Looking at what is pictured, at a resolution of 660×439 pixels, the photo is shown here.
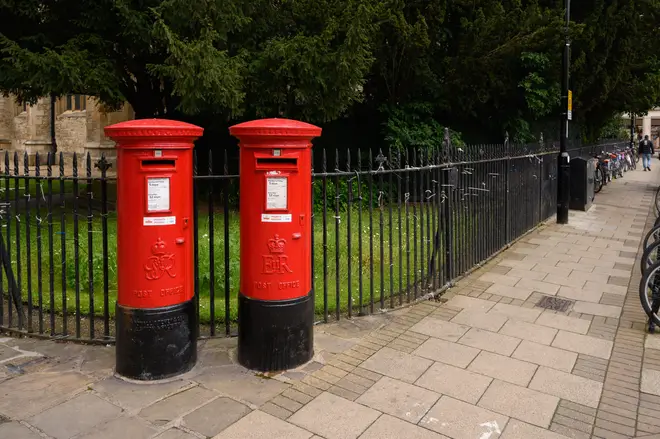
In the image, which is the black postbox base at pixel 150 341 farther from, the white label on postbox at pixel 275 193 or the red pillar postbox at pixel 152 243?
the white label on postbox at pixel 275 193

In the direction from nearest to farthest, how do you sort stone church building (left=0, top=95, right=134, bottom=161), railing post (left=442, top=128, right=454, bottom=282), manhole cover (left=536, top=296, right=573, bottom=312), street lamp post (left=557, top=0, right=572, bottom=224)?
Result: manhole cover (left=536, top=296, right=573, bottom=312)
railing post (left=442, top=128, right=454, bottom=282)
street lamp post (left=557, top=0, right=572, bottom=224)
stone church building (left=0, top=95, right=134, bottom=161)

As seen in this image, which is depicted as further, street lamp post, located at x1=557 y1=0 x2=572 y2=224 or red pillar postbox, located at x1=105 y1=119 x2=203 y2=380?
street lamp post, located at x1=557 y1=0 x2=572 y2=224

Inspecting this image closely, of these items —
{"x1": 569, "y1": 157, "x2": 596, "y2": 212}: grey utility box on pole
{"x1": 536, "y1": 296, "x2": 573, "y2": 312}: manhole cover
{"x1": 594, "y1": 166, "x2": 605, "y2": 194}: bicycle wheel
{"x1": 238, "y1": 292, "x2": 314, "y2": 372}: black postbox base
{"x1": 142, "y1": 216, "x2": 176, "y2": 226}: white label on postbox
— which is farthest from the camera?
{"x1": 594, "y1": 166, "x2": 605, "y2": 194}: bicycle wheel

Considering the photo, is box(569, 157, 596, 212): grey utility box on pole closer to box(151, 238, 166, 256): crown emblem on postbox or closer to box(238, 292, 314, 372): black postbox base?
box(238, 292, 314, 372): black postbox base

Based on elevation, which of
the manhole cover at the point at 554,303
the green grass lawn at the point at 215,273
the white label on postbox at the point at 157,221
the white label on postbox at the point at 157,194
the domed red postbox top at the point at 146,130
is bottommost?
the manhole cover at the point at 554,303

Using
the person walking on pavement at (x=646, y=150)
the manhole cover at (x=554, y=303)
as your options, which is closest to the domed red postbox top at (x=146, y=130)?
the manhole cover at (x=554, y=303)

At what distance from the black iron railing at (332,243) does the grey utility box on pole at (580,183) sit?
2.93 m

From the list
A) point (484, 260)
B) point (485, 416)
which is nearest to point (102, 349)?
point (485, 416)

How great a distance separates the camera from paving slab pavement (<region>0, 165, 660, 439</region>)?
3.51 m

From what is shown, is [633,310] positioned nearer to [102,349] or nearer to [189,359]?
[189,359]

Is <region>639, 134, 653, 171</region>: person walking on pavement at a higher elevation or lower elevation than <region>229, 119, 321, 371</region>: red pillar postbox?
higher

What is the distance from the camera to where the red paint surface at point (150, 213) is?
390cm

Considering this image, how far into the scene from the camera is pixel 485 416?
3691 millimetres

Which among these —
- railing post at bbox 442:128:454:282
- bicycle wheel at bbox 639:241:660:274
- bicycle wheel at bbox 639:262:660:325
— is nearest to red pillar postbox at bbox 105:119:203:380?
railing post at bbox 442:128:454:282
